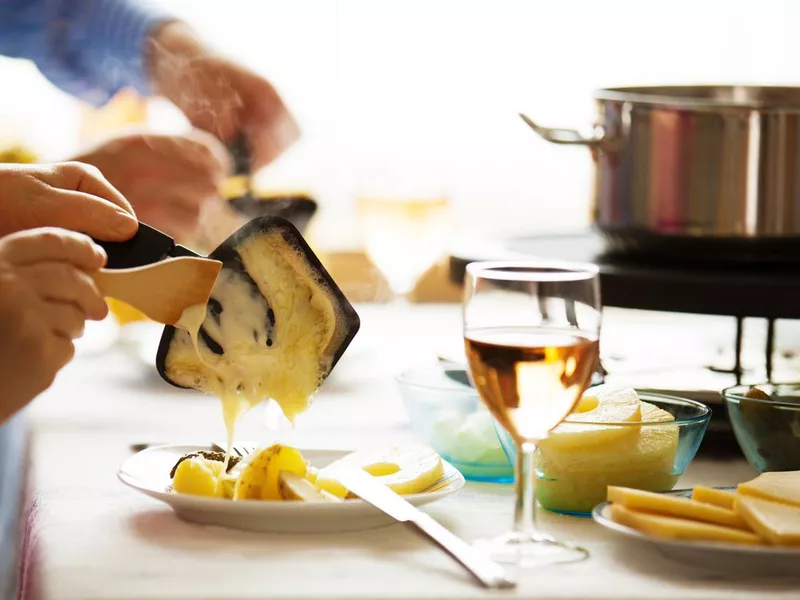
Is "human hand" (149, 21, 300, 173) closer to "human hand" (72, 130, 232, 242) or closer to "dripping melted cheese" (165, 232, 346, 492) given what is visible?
"human hand" (72, 130, 232, 242)

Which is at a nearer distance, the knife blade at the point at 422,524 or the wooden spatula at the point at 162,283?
the knife blade at the point at 422,524

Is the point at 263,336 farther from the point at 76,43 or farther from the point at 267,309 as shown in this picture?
the point at 76,43

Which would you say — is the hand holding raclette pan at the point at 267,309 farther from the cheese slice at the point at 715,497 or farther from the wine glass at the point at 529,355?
the cheese slice at the point at 715,497

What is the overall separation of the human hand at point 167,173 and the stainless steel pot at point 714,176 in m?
0.66

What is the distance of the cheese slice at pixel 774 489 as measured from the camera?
94 cm

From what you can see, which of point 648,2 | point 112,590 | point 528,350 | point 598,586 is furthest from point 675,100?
point 648,2

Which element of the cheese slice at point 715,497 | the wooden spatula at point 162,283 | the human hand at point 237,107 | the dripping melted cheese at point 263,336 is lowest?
the cheese slice at point 715,497

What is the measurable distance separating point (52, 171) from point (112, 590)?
53cm

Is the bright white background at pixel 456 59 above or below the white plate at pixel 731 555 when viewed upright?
above

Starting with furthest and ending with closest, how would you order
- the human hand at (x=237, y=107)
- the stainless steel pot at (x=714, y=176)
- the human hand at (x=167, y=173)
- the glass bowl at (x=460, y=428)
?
1. the human hand at (x=237, y=107)
2. the human hand at (x=167, y=173)
3. the stainless steel pot at (x=714, y=176)
4. the glass bowl at (x=460, y=428)

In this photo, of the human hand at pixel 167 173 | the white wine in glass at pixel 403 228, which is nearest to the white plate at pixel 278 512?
the human hand at pixel 167 173

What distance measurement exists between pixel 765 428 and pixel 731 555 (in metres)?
0.26

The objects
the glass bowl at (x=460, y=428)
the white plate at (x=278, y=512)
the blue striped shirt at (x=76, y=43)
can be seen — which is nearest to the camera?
the white plate at (x=278, y=512)

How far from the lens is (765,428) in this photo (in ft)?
3.66
